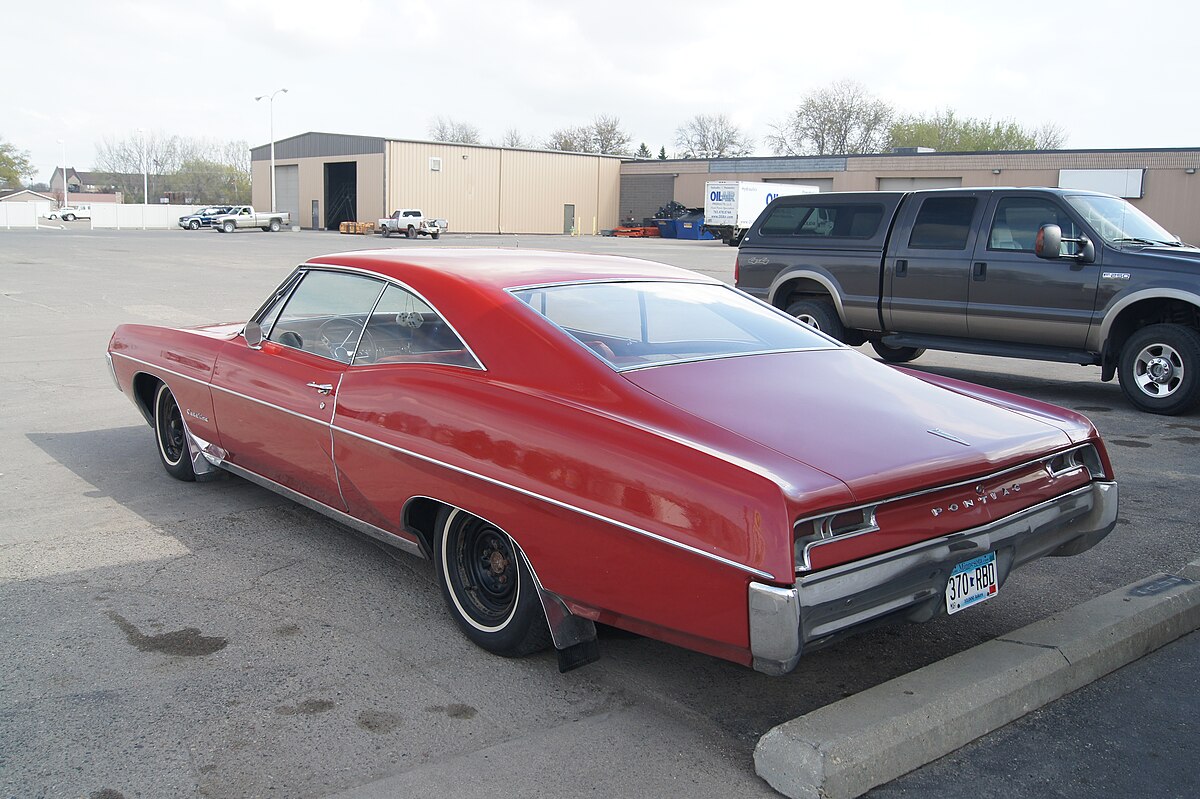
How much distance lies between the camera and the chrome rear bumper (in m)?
2.82

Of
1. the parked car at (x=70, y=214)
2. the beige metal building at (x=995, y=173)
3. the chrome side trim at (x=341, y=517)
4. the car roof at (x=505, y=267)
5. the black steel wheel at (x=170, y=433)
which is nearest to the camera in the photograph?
the chrome side trim at (x=341, y=517)

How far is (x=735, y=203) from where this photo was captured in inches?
2021

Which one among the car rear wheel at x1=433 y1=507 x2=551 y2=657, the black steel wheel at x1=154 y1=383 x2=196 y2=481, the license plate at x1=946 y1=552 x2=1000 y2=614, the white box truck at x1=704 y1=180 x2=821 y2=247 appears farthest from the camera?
the white box truck at x1=704 y1=180 x2=821 y2=247

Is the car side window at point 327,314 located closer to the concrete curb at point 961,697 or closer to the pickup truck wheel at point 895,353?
the concrete curb at point 961,697

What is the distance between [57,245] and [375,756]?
36.8 m

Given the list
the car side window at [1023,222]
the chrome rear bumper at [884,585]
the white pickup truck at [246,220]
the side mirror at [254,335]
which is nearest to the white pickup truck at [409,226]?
the white pickup truck at [246,220]

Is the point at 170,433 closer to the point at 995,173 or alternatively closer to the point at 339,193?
the point at 995,173

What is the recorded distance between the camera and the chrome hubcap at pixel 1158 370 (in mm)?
8773

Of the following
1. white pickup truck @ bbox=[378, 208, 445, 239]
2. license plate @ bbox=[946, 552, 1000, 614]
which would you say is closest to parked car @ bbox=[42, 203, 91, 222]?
white pickup truck @ bbox=[378, 208, 445, 239]

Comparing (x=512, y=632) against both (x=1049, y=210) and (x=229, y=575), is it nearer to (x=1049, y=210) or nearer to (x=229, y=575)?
(x=229, y=575)

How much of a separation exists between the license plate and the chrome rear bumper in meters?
0.03

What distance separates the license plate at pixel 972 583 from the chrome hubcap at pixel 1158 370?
643 centimetres

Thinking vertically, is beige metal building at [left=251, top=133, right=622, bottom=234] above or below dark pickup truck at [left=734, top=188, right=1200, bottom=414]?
above

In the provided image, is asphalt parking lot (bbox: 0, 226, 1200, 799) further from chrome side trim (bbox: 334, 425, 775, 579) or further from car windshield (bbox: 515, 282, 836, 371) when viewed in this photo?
car windshield (bbox: 515, 282, 836, 371)
